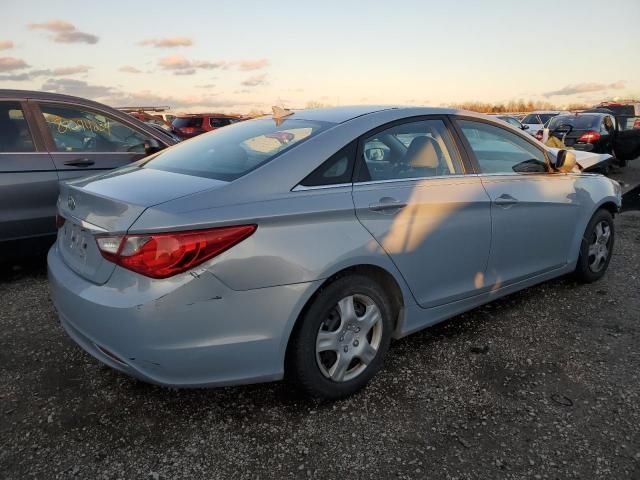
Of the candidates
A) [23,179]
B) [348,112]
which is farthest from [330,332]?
[23,179]

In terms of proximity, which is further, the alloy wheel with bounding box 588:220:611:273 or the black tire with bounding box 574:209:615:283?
the alloy wheel with bounding box 588:220:611:273

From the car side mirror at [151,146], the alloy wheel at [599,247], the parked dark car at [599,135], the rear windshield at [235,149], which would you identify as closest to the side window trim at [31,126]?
the car side mirror at [151,146]

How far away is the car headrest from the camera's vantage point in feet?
9.52

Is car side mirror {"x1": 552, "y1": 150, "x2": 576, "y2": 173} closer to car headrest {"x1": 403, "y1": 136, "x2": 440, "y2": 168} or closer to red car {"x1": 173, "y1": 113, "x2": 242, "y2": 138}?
car headrest {"x1": 403, "y1": 136, "x2": 440, "y2": 168}

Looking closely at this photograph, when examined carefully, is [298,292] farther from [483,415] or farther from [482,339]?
[482,339]

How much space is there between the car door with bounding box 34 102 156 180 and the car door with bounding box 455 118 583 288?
3.10 meters

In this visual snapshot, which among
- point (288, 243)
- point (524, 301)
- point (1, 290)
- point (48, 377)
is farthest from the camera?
point (1, 290)

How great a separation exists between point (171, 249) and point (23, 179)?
290cm

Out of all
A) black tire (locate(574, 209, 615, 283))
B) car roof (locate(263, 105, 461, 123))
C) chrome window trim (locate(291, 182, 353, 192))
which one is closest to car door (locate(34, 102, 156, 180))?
car roof (locate(263, 105, 461, 123))

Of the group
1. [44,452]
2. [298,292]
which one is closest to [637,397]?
[298,292]

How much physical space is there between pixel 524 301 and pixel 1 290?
430 cm

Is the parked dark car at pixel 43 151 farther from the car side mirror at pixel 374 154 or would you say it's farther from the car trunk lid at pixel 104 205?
the car side mirror at pixel 374 154

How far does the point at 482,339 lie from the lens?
325cm

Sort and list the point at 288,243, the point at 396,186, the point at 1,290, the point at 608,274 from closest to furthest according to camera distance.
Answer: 1. the point at 288,243
2. the point at 396,186
3. the point at 1,290
4. the point at 608,274
